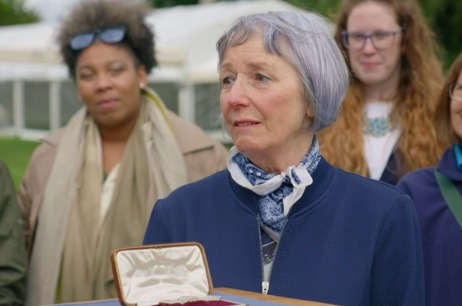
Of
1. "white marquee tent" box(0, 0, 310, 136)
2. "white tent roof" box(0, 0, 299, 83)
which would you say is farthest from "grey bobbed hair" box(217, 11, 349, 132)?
"white tent roof" box(0, 0, 299, 83)

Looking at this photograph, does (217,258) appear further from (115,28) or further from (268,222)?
(115,28)

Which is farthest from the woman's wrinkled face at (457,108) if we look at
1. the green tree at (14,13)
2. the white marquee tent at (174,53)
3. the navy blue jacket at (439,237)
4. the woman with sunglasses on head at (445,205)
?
the green tree at (14,13)

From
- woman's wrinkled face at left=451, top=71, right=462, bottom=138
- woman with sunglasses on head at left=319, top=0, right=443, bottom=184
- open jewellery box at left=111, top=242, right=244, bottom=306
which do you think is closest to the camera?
open jewellery box at left=111, top=242, right=244, bottom=306

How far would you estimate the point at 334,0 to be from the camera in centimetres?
1403

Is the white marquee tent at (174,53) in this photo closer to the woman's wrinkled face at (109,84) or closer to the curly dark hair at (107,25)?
the curly dark hair at (107,25)

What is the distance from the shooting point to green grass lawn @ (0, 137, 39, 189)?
18722 millimetres

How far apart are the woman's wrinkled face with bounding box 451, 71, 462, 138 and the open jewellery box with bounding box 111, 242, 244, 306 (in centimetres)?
214

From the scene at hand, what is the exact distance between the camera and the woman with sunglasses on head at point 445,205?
3.97m

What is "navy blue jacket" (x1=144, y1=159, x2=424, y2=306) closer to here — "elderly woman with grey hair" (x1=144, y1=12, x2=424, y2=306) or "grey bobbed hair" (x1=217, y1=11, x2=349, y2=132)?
"elderly woman with grey hair" (x1=144, y1=12, x2=424, y2=306)

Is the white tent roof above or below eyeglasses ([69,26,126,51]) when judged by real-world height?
below

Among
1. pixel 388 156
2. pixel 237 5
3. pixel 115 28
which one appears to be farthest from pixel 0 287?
pixel 237 5

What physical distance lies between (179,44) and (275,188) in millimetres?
19759

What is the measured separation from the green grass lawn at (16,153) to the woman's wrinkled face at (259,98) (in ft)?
49.7

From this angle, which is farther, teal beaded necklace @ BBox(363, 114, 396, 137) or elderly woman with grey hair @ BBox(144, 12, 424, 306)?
teal beaded necklace @ BBox(363, 114, 396, 137)
